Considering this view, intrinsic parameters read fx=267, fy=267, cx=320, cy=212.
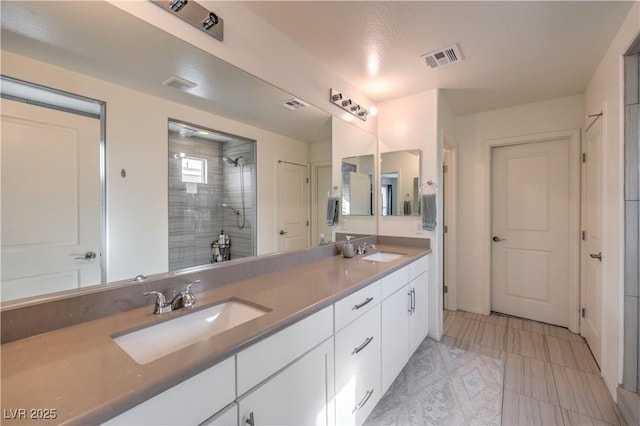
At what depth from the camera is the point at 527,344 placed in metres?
2.50

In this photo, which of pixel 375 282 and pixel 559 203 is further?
pixel 559 203

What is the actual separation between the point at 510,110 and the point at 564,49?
1158 millimetres

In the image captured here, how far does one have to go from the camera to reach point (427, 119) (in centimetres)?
259

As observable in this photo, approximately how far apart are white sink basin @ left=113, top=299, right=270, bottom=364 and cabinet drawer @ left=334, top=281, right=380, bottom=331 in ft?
1.23

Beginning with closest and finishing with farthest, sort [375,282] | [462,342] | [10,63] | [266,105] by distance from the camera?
1. [10,63]
2. [375,282]
3. [266,105]
4. [462,342]

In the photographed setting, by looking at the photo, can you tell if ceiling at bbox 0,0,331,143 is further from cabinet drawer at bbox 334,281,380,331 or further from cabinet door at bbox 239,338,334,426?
cabinet door at bbox 239,338,334,426

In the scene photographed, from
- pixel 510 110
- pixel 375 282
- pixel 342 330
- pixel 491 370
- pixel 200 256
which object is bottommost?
pixel 491 370

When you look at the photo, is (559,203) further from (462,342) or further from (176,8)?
(176,8)

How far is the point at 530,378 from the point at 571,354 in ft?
2.23

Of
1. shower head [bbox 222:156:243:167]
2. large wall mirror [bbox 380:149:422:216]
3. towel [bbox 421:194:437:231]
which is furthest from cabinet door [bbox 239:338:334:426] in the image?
large wall mirror [bbox 380:149:422:216]

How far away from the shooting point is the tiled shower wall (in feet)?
5.28

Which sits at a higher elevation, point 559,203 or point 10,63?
point 10,63

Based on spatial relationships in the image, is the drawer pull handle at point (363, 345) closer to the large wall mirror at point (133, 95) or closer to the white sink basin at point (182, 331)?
the white sink basin at point (182, 331)

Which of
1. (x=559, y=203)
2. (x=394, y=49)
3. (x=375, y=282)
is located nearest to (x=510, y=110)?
(x=559, y=203)
